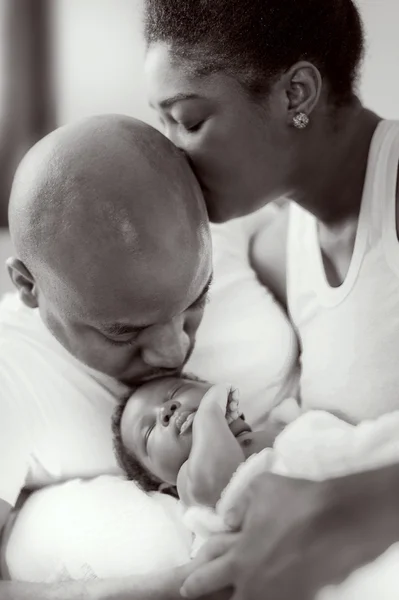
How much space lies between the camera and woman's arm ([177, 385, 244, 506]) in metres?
0.51

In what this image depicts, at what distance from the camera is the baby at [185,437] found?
51 centimetres

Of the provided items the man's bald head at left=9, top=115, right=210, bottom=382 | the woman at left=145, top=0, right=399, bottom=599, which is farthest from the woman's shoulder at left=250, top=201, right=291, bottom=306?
the man's bald head at left=9, top=115, right=210, bottom=382

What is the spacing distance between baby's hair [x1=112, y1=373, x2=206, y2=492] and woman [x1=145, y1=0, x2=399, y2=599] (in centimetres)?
11

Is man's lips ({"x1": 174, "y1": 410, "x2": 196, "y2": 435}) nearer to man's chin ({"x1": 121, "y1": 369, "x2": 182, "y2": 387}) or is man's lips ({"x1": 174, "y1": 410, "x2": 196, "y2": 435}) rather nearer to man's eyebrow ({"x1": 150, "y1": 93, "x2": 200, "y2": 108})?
man's chin ({"x1": 121, "y1": 369, "x2": 182, "y2": 387})

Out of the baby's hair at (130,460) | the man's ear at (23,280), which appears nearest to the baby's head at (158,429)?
the baby's hair at (130,460)

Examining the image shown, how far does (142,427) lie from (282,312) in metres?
0.17

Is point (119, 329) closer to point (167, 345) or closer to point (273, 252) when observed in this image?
point (167, 345)

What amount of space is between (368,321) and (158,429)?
0.58 ft

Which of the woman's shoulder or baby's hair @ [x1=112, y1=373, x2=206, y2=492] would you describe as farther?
the woman's shoulder

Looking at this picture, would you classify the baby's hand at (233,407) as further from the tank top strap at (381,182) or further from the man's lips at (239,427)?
the tank top strap at (381,182)

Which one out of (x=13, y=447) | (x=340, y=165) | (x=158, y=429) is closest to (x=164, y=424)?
(x=158, y=429)

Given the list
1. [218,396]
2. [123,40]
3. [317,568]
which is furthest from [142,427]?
[123,40]

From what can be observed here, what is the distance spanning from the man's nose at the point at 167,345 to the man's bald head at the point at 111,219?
2 centimetres

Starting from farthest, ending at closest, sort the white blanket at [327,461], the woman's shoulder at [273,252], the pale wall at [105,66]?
the woman's shoulder at [273,252], the pale wall at [105,66], the white blanket at [327,461]
